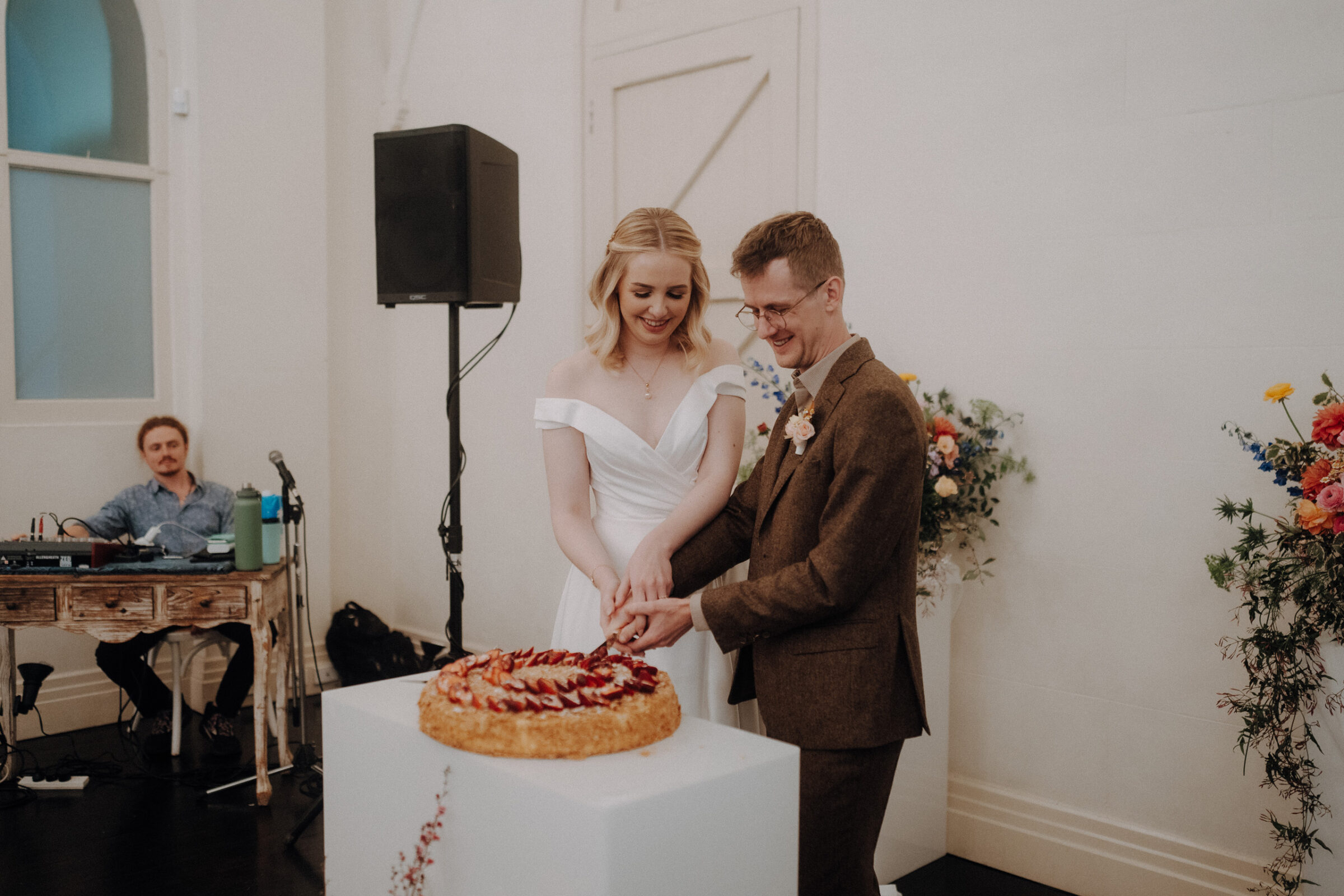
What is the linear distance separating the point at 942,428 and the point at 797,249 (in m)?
1.34

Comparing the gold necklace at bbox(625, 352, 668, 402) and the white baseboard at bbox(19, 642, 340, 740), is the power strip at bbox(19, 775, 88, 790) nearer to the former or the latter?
the white baseboard at bbox(19, 642, 340, 740)

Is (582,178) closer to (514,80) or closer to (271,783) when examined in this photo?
(514,80)

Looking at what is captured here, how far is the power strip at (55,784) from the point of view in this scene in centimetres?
387

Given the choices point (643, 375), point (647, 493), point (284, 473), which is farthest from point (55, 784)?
point (643, 375)

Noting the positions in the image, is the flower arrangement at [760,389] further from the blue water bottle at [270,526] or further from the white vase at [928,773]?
the blue water bottle at [270,526]

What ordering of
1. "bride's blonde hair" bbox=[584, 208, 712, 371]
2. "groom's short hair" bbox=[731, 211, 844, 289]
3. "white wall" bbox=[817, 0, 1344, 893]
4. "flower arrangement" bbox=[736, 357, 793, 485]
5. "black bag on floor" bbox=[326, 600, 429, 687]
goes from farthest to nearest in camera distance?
"black bag on floor" bbox=[326, 600, 429, 687] → "flower arrangement" bbox=[736, 357, 793, 485] → "white wall" bbox=[817, 0, 1344, 893] → "bride's blonde hair" bbox=[584, 208, 712, 371] → "groom's short hair" bbox=[731, 211, 844, 289]

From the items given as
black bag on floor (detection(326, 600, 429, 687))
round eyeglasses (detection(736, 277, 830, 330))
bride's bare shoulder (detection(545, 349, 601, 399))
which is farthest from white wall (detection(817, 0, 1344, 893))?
black bag on floor (detection(326, 600, 429, 687))

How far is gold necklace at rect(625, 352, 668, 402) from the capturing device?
244cm

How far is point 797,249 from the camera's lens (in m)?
1.81

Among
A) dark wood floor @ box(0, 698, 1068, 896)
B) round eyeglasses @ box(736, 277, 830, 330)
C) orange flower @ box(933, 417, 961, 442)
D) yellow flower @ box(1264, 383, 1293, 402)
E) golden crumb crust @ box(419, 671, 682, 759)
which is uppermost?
round eyeglasses @ box(736, 277, 830, 330)

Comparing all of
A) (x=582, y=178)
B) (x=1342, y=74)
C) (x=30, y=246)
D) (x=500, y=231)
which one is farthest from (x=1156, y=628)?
(x=30, y=246)

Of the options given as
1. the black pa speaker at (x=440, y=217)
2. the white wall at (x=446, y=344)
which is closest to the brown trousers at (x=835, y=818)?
the black pa speaker at (x=440, y=217)

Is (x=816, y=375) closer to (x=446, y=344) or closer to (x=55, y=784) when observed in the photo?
(x=55, y=784)

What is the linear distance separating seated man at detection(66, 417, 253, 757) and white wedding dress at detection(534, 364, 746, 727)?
253 centimetres
